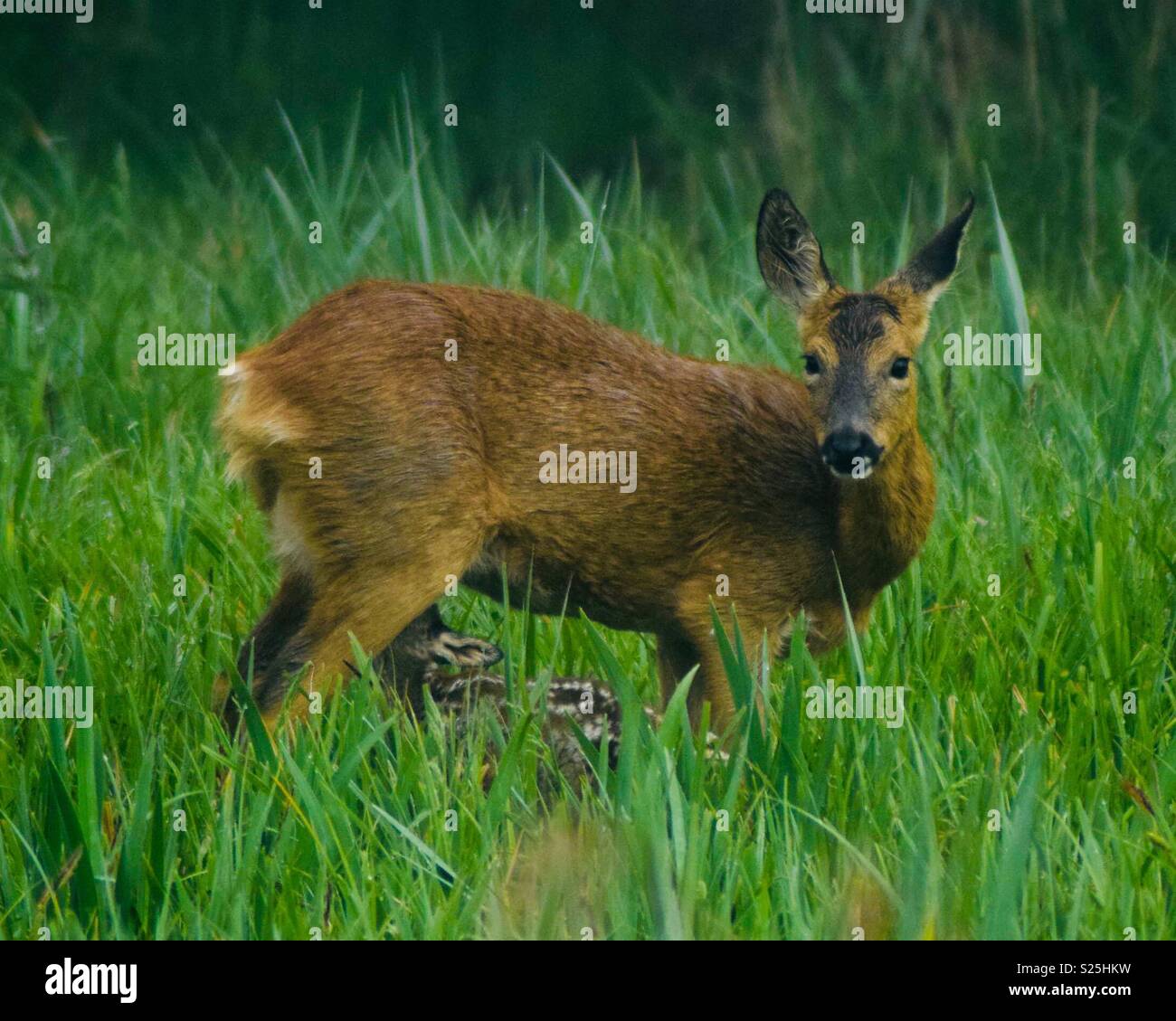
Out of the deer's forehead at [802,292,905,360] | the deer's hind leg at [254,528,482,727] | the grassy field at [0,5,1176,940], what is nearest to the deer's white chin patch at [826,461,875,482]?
the deer's forehead at [802,292,905,360]

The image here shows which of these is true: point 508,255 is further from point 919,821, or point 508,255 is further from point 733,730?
point 919,821

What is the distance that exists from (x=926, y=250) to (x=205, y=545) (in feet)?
6.65

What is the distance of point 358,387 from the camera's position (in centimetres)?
475

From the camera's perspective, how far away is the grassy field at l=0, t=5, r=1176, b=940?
3.69m

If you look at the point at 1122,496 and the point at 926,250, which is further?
the point at 1122,496

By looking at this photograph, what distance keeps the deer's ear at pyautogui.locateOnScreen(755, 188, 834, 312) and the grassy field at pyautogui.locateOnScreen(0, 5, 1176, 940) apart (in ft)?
2.44

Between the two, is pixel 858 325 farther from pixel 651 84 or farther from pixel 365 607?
pixel 651 84

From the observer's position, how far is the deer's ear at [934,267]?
16.0ft

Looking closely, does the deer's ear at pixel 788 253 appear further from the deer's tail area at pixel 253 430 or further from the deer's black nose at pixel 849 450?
the deer's tail area at pixel 253 430

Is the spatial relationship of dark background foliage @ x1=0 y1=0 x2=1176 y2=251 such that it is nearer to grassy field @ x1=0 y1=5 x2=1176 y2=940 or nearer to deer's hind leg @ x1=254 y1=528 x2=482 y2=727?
grassy field @ x1=0 y1=5 x2=1176 y2=940

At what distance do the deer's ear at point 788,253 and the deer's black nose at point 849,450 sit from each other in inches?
19.5

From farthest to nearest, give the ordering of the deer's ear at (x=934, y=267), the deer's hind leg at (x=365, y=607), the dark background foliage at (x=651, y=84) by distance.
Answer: the dark background foliage at (x=651, y=84) < the deer's ear at (x=934, y=267) < the deer's hind leg at (x=365, y=607)

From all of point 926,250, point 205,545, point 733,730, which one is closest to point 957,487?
point 926,250

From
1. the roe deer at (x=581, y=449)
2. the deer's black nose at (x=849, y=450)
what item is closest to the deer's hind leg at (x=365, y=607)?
the roe deer at (x=581, y=449)
